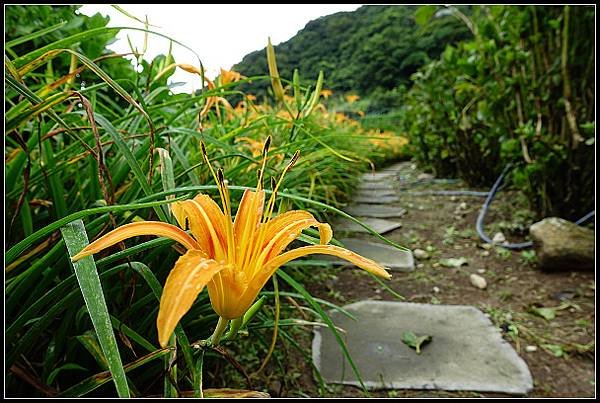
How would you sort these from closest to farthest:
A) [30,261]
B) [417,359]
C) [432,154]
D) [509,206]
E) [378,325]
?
[30,261] < [417,359] < [378,325] < [509,206] < [432,154]

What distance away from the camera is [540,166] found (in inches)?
97.0

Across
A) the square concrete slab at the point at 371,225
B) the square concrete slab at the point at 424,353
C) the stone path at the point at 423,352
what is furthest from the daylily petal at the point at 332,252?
the square concrete slab at the point at 371,225

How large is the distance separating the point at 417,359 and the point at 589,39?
2022 millimetres

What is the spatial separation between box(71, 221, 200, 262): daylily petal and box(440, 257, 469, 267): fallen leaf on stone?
2282 mm

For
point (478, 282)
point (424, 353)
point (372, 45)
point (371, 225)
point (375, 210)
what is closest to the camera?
point (424, 353)

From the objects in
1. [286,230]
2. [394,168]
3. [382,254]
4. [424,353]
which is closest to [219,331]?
[286,230]

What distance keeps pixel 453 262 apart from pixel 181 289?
2.41 metres

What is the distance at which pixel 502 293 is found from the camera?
2.04m

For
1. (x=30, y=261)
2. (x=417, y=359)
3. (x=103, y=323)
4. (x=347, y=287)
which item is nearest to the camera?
(x=103, y=323)

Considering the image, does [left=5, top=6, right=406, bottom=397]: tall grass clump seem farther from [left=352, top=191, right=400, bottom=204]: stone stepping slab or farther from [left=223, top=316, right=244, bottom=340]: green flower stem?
[left=352, top=191, right=400, bottom=204]: stone stepping slab

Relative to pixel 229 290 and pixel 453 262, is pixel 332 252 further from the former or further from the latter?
pixel 453 262

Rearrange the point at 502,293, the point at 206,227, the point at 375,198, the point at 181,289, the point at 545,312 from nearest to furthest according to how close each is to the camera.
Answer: the point at 181,289 → the point at 206,227 → the point at 545,312 → the point at 502,293 → the point at 375,198

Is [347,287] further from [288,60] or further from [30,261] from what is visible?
[288,60]

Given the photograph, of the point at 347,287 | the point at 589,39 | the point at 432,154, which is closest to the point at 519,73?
the point at 589,39
